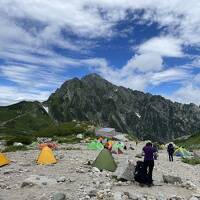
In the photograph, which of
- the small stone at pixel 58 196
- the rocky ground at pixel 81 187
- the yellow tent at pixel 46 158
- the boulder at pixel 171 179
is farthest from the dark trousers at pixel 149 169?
the yellow tent at pixel 46 158

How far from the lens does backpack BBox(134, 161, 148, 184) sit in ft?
84.5

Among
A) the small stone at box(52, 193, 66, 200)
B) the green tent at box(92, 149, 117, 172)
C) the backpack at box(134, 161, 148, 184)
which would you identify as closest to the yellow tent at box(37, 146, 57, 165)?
the green tent at box(92, 149, 117, 172)

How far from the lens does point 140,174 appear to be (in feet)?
85.1

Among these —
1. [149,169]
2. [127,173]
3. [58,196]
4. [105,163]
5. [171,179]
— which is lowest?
[58,196]

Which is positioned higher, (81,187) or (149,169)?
(149,169)

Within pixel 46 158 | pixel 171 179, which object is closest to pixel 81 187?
pixel 171 179

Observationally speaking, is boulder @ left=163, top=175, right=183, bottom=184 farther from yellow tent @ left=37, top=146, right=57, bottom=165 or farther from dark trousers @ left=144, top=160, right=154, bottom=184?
yellow tent @ left=37, top=146, right=57, bottom=165

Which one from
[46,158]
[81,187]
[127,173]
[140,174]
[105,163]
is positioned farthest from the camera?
[46,158]

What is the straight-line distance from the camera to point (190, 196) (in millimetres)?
23031

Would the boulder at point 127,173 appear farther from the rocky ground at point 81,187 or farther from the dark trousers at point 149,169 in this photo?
the dark trousers at point 149,169

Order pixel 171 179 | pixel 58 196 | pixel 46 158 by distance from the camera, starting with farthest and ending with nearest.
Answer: pixel 46 158 → pixel 171 179 → pixel 58 196

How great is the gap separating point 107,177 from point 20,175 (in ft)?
21.1

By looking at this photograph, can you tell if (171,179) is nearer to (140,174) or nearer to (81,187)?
(140,174)

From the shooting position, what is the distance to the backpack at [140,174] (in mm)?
25750
